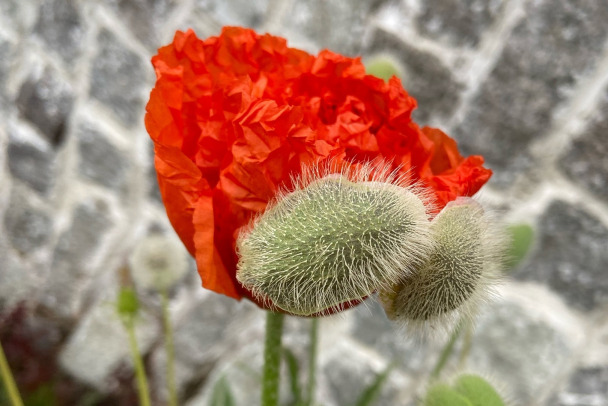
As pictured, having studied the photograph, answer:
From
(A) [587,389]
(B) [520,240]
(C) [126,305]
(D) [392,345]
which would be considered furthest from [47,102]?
(A) [587,389]

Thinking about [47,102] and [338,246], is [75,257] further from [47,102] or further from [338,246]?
[338,246]

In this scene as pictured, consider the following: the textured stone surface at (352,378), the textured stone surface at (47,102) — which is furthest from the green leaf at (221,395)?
the textured stone surface at (47,102)

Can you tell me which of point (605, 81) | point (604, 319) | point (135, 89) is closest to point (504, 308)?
point (604, 319)

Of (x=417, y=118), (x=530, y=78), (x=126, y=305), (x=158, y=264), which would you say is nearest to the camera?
(x=126, y=305)

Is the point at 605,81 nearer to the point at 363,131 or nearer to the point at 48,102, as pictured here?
the point at 363,131

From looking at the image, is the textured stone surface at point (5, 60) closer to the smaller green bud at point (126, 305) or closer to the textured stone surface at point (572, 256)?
the smaller green bud at point (126, 305)

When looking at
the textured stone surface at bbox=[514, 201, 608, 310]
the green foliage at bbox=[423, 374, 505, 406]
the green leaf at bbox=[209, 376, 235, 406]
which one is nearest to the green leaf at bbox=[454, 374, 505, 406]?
the green foliage at bbox=[423, 374, 505, 406]

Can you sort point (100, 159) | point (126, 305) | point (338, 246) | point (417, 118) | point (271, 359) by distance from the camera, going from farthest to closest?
point (100, 159) → point (417, 118) → point (126, 305) → point (271, 359) → point (338, 246)
